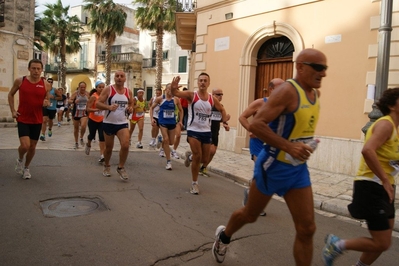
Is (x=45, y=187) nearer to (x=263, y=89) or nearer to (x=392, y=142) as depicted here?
(x=392, y=142)

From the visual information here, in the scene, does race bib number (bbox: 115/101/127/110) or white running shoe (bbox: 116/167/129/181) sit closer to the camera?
white running shoe (bbox: 116/167/129/181)

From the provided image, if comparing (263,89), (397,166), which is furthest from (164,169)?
(397,166)

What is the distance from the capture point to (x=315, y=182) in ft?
26.1

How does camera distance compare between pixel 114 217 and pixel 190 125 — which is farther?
pixel 190 125

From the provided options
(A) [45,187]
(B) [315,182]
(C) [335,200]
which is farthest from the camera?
(B) [315,182]

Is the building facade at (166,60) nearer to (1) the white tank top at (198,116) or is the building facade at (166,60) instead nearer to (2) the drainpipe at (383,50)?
(2) the drainpipe at (383,50)

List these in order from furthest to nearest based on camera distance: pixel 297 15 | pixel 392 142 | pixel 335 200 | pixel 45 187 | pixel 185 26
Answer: pixel 185 26
pixel 297 15
pixel 335 200
pixel 45 187
pixel 392 142

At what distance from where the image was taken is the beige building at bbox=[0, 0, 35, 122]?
17.2 m

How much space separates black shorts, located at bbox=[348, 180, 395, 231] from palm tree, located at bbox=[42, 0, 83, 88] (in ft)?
126

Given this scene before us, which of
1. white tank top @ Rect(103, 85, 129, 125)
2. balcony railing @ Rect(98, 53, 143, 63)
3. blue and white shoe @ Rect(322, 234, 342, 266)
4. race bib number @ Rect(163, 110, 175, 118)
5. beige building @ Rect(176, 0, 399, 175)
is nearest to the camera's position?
blue and white shoe @ Rect(322, 234, 342, 266)

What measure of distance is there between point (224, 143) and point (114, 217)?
7884 millimetres

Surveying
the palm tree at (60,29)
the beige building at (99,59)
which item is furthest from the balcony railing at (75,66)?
the palm tree at (60,29)

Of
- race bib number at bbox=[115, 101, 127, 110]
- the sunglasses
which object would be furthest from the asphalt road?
the sunglasses

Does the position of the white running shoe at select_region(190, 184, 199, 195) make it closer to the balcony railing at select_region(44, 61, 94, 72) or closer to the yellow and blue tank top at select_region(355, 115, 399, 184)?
the yellow and blue tank top at select_region(355, 115, 399, 184)
